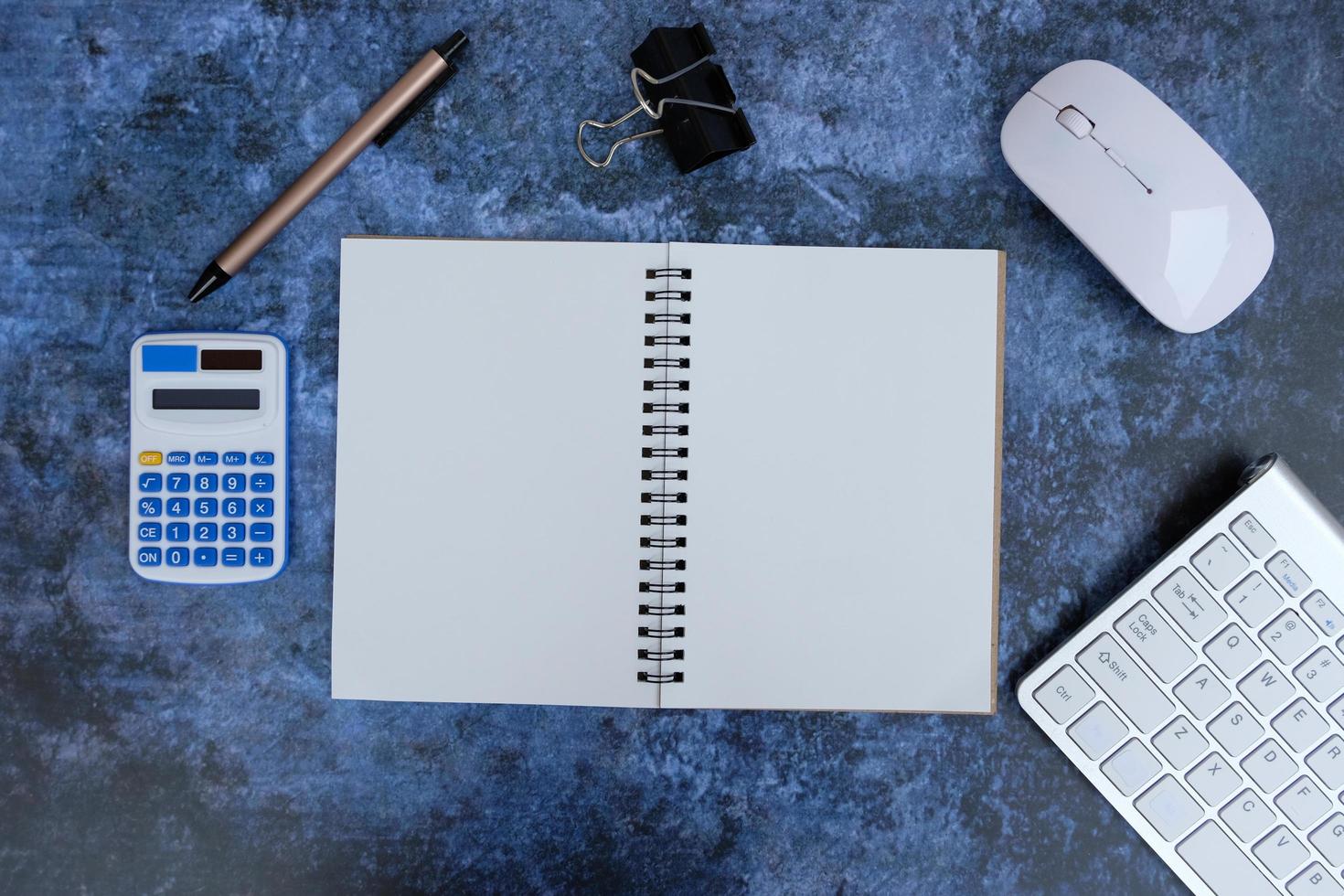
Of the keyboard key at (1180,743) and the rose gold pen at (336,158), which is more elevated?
the rose gold pen at (336,158)

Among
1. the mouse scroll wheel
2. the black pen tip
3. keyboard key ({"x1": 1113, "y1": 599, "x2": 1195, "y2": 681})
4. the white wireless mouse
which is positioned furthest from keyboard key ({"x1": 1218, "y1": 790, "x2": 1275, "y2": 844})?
the black pen tip

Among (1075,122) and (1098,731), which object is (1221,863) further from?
(1075,122)

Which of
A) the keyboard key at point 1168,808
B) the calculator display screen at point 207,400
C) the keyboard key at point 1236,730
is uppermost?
the calculator display screen at point 207,400

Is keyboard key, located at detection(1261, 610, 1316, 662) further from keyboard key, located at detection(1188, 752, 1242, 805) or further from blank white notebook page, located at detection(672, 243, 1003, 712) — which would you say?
blank white notebook page, located at detection(672, 243, 1003, 712)

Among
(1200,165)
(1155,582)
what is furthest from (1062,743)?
(1200,165)

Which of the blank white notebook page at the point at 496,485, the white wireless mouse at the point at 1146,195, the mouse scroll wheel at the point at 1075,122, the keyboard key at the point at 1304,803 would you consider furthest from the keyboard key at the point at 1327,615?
the blank white notebook page at the point at 496,485

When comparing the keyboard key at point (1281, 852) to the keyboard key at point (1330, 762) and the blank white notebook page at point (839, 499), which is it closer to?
the keyboard key at point (1330, 762)

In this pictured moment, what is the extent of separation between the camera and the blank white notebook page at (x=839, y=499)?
630 millimetres

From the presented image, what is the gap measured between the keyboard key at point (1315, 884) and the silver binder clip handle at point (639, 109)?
2.43 ft

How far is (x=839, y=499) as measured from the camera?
2.07 ft

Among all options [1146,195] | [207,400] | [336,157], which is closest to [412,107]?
[336,157]

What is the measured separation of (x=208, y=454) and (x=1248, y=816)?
2.86 feet

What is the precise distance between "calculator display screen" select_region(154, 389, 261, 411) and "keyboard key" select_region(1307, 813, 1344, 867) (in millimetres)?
900

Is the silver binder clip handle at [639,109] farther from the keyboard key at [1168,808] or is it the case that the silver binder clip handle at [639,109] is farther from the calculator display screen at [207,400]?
the keyboard key at [1168,808]
